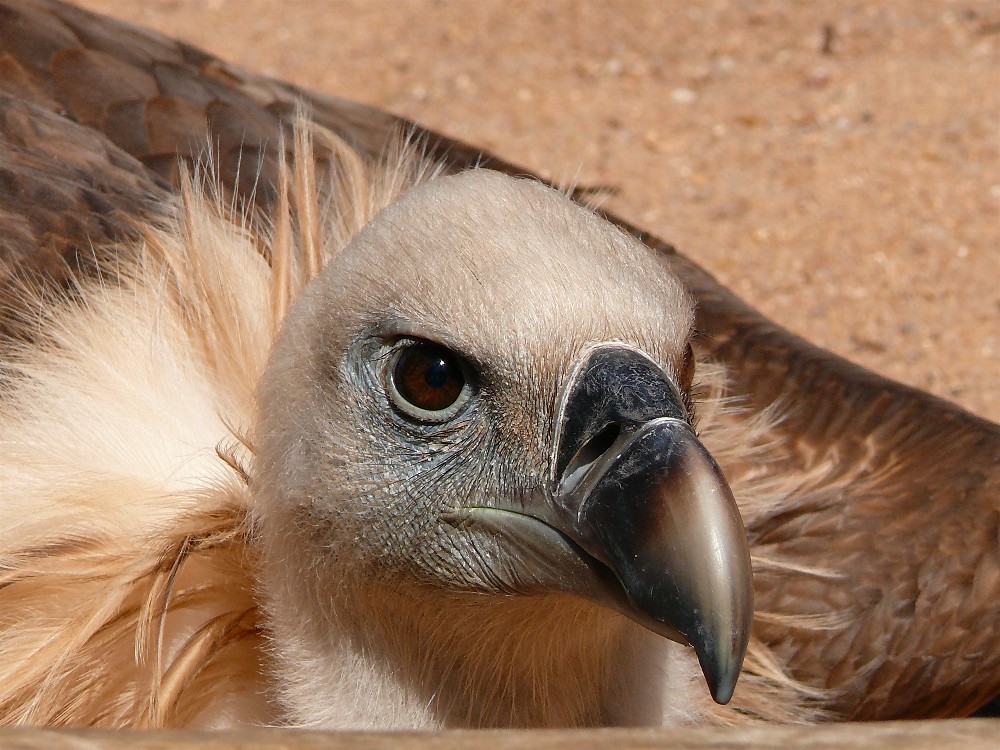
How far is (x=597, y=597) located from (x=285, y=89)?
2.25 metres

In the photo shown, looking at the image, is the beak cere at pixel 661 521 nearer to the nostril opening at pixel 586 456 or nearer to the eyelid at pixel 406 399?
the nostril opening at pixel 586 456

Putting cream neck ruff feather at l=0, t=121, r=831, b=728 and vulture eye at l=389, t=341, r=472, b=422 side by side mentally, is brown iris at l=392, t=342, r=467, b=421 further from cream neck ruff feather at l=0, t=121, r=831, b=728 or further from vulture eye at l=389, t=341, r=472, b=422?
cream neck ruff feather at l=0, t=121, r=831, b=728

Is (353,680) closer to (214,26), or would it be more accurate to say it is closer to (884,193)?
(884,193)

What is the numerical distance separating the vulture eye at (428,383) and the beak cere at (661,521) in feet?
0.69

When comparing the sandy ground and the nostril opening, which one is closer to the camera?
the nostril opening

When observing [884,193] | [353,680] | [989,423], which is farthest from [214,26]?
[353,680]

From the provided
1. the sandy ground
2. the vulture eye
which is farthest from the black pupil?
the sandy ground

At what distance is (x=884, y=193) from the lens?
517 centimetres

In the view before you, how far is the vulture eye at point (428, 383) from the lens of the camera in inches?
77.4

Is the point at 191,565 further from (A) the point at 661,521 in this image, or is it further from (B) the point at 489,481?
(A) the point at 661,521

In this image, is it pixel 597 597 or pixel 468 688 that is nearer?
pixel 597 597

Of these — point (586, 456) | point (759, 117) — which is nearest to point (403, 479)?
point (586, 456)

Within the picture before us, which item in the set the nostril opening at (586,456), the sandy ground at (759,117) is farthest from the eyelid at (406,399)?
the sandy ground at (759,117)

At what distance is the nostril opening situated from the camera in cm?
182
